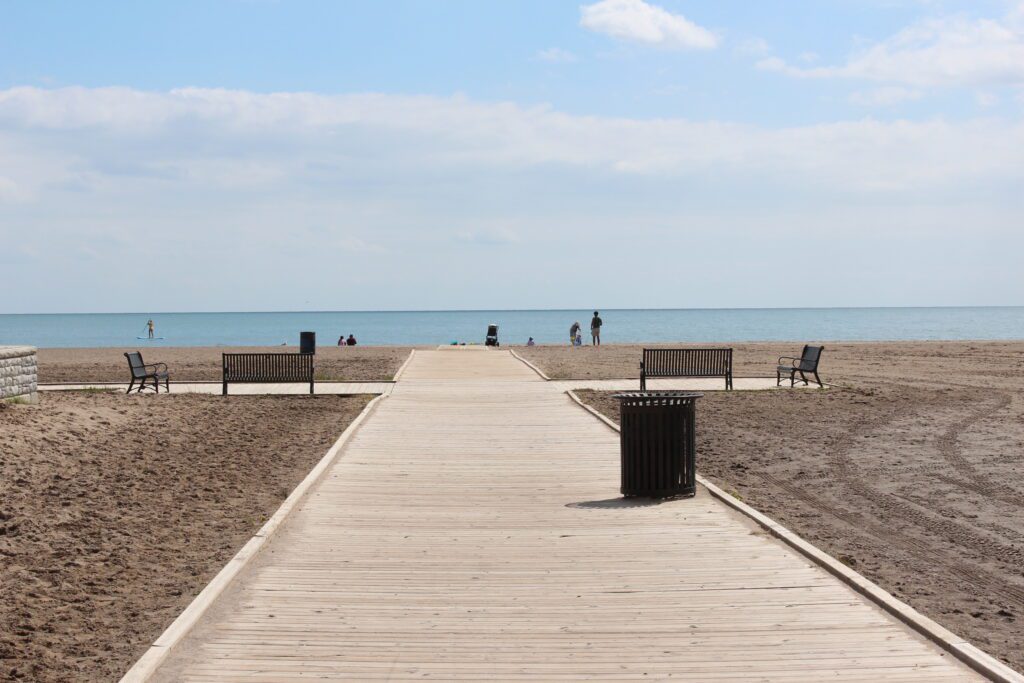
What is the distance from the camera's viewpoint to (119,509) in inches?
380

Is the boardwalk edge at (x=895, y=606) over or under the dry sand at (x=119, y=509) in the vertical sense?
over

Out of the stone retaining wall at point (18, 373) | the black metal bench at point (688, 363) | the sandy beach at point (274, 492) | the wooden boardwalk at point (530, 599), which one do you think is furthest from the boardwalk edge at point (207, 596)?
the black metal bench at point (688, 363)

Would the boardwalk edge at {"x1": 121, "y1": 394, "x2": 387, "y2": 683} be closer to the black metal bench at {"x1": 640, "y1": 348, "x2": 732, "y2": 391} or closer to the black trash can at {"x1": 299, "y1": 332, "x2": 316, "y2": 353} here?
the black metal bench at {"x1": 640, "y1": 348, "x2": 732, "y2": 391}

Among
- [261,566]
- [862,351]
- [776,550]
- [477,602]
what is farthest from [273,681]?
[862,351]

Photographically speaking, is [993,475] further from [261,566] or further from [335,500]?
[261,566]

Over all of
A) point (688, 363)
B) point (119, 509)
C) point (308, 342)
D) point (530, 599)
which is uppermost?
point (308, 342)

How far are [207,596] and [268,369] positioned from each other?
1612 cm

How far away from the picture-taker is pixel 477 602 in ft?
20.6

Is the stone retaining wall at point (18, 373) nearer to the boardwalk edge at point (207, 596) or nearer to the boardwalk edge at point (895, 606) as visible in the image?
the boardwalk edge at point (207, 596)

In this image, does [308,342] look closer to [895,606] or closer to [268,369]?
[268,369]

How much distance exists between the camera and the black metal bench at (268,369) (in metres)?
21.6

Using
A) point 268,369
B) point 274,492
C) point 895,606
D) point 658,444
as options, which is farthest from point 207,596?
point 268,369

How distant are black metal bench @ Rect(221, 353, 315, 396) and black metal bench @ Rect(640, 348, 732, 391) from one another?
24.0 ft

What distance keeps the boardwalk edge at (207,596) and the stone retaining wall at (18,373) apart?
23.5ft
